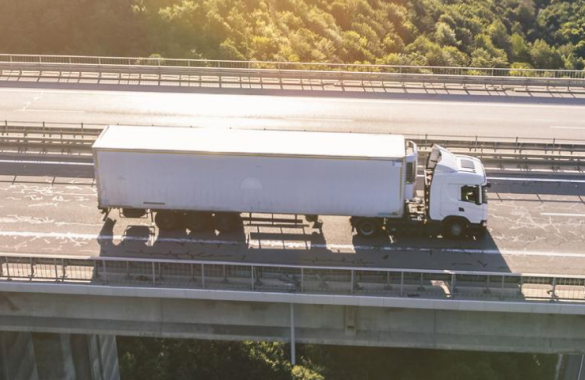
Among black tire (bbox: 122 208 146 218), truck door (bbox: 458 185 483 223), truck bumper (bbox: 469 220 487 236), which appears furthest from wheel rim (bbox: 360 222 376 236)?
black tire (bbox: 122 208 146 218)

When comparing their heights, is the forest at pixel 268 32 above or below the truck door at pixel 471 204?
above

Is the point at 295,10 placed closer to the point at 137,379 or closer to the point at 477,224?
the point at 137,379

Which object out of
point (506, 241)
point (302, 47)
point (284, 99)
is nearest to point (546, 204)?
point (506, 241)

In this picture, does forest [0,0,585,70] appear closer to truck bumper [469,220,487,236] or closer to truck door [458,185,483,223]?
truck door [458,185,483,223]

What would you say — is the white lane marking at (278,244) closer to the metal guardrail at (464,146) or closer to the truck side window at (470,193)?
the truck side window at (470,193)

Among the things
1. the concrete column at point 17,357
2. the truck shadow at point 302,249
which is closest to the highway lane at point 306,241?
the truck shadow at point 302,249

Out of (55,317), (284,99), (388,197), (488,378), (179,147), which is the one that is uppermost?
(284,99)
